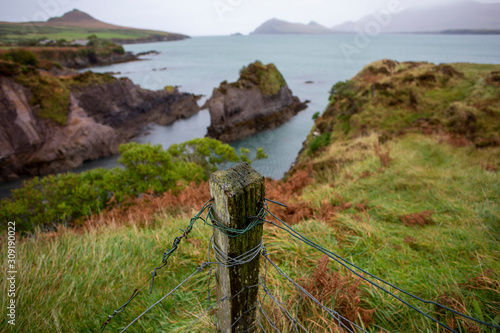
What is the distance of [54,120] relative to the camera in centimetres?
3231

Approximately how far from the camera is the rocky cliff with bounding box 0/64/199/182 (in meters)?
29.2

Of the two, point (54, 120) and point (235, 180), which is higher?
point (235, 180)

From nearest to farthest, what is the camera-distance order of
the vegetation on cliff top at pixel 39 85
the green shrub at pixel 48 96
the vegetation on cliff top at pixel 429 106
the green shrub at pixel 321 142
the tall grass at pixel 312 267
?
1. the tall grass at pixel 312 267
2. the vegetation on cliff top at pixel 429 106
3. the green shrub at pixel 321 142
4. the vegetation on cliff top at pixel 39 85
5. the green shrub at pixel 48 96

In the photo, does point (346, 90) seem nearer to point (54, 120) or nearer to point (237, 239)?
point (237, 239)

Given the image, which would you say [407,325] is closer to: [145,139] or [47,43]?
[145,139]

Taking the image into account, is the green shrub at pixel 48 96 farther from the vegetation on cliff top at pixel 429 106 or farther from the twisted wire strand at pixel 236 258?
the twisted wire strand at pixel 236 258

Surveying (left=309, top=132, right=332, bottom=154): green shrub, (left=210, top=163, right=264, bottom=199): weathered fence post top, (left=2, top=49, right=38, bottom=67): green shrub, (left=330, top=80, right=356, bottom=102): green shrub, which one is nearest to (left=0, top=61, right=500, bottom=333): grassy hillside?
Answer: (left=210, top=163, right=264, bottom=199): weathered fence post top

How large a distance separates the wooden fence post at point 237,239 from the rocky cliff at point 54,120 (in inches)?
1545

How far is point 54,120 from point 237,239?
41257mm

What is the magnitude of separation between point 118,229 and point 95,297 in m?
2.06

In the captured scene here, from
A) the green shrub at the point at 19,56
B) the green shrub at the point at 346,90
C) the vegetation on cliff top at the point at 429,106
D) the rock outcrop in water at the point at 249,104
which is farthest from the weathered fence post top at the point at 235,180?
the green shrub at the point at 19,56

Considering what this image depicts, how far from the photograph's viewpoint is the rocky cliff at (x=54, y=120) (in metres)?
29.2

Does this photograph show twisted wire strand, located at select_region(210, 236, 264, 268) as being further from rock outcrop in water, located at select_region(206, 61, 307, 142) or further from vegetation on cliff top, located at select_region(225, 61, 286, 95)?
vegetation on cliff top, located at select_region(225, 61, 286, 95)

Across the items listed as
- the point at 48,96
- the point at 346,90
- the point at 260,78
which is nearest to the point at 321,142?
the point at 346,90
